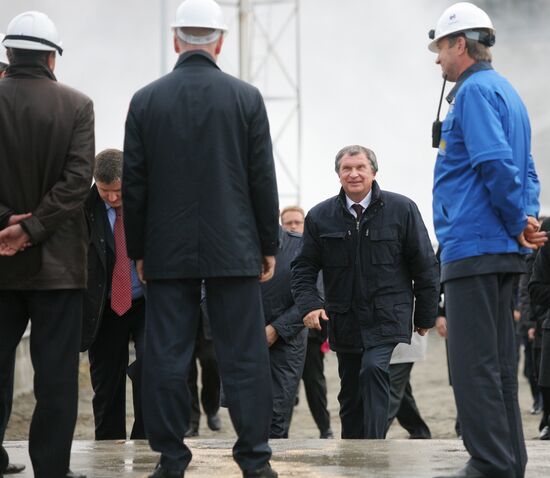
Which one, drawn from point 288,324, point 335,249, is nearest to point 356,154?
point 335,249

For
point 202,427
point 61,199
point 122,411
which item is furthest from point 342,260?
point 202,427

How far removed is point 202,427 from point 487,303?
811cm

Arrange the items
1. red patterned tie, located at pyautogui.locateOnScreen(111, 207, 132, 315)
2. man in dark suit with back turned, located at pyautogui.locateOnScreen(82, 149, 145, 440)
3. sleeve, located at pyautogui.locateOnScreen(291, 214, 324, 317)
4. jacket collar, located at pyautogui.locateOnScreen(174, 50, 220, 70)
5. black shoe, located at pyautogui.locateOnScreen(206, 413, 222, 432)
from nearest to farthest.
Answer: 1. jacket collar, located at pyautogui.locateOnScreen(174, 50, 220, 70)
2. man in dark suit with back turned, located at pyautogui.locateOnScreen(82, 149, 145, 440)
3. red patterned tie, located at pyautogui.locateOnScreen(111, 207, 132, 315)
4. sleeve, located at pyautogui.locateOnScreen(291, 214, 324, 317)
5. black shoe, located at pyautogui.locateOnScreen(206, 413, 222, 432)

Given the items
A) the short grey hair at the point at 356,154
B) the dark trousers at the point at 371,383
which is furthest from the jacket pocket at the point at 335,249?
the dark trousers at the point at 371,383

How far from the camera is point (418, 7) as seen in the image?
26.0 metres

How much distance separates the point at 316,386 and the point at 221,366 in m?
6.14

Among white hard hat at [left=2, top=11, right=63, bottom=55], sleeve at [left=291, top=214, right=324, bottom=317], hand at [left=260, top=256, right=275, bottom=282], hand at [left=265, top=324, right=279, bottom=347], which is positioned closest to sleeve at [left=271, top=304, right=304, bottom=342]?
hand at [left=265, top=324, right=279, bottom=347]

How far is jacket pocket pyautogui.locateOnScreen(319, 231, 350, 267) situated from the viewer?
25.6 feet

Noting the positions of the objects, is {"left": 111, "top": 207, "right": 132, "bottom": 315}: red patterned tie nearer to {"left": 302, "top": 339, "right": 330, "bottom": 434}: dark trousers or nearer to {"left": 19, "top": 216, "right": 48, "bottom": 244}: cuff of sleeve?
{"left": 19, "top": 216, "right": 48, "bottom": 244}: cuff of sleeve

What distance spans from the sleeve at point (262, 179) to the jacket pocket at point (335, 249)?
7.31 ft

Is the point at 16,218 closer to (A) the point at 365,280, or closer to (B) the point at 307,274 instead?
(A) the point at 365,280

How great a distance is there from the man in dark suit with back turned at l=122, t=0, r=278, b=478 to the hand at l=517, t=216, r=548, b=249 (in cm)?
105

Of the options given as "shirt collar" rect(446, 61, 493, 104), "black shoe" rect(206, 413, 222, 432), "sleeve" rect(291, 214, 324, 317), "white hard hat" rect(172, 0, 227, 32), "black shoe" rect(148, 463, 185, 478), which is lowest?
"black shoe" rect(206, 413, 222, 432)

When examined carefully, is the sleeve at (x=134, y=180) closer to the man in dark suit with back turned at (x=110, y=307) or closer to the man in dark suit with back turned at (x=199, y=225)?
the man in dark suit with back turned at (x=199, y=225)
